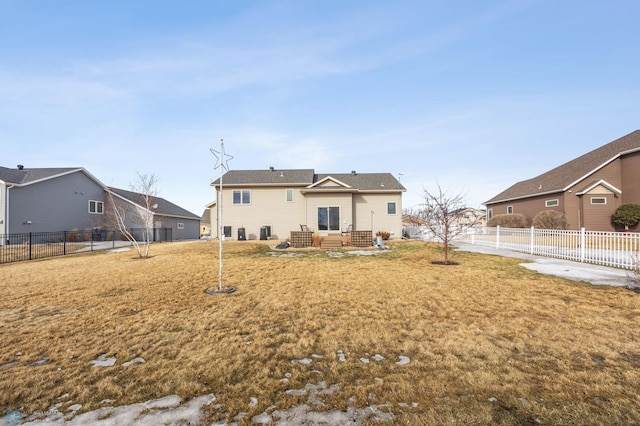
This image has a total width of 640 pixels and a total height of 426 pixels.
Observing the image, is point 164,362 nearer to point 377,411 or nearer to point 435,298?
point 377,411

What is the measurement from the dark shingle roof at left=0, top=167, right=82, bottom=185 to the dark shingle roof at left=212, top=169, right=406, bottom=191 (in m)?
13.8

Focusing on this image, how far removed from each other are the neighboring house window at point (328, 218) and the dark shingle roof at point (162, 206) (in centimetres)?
1949

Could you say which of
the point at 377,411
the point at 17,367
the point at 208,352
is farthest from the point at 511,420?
the point at 17,367

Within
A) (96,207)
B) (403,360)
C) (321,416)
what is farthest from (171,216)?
(321,416)

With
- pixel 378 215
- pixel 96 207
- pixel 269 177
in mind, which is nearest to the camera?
pixel 378 215

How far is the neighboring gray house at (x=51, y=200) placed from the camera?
20.3 metres

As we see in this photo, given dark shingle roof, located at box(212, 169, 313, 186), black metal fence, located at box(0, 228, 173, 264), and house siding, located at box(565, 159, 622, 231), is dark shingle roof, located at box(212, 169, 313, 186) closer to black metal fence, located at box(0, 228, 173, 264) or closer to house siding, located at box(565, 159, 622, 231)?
black metal fence, located at box(0, 228, 173, 264)

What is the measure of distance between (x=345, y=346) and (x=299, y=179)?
66.6ft

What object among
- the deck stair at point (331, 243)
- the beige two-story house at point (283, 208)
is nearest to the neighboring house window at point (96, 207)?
the beige two-story house at point (283, 208)

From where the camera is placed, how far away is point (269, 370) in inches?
127

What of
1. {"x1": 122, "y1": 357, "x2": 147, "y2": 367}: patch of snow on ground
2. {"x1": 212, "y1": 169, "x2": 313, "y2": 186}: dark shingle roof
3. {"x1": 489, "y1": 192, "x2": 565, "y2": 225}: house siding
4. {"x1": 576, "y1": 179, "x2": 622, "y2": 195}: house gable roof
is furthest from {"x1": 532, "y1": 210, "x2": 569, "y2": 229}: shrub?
{"x1": 122, "y1": 357, "x2": 147, "y2": 367}: patch of snow on ground

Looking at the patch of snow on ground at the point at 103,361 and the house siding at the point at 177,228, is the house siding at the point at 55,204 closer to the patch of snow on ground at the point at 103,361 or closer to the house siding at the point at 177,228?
the house siding at the point at 177,228

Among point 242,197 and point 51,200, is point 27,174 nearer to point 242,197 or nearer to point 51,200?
point 51,200

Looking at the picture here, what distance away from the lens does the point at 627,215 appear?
19891mm
